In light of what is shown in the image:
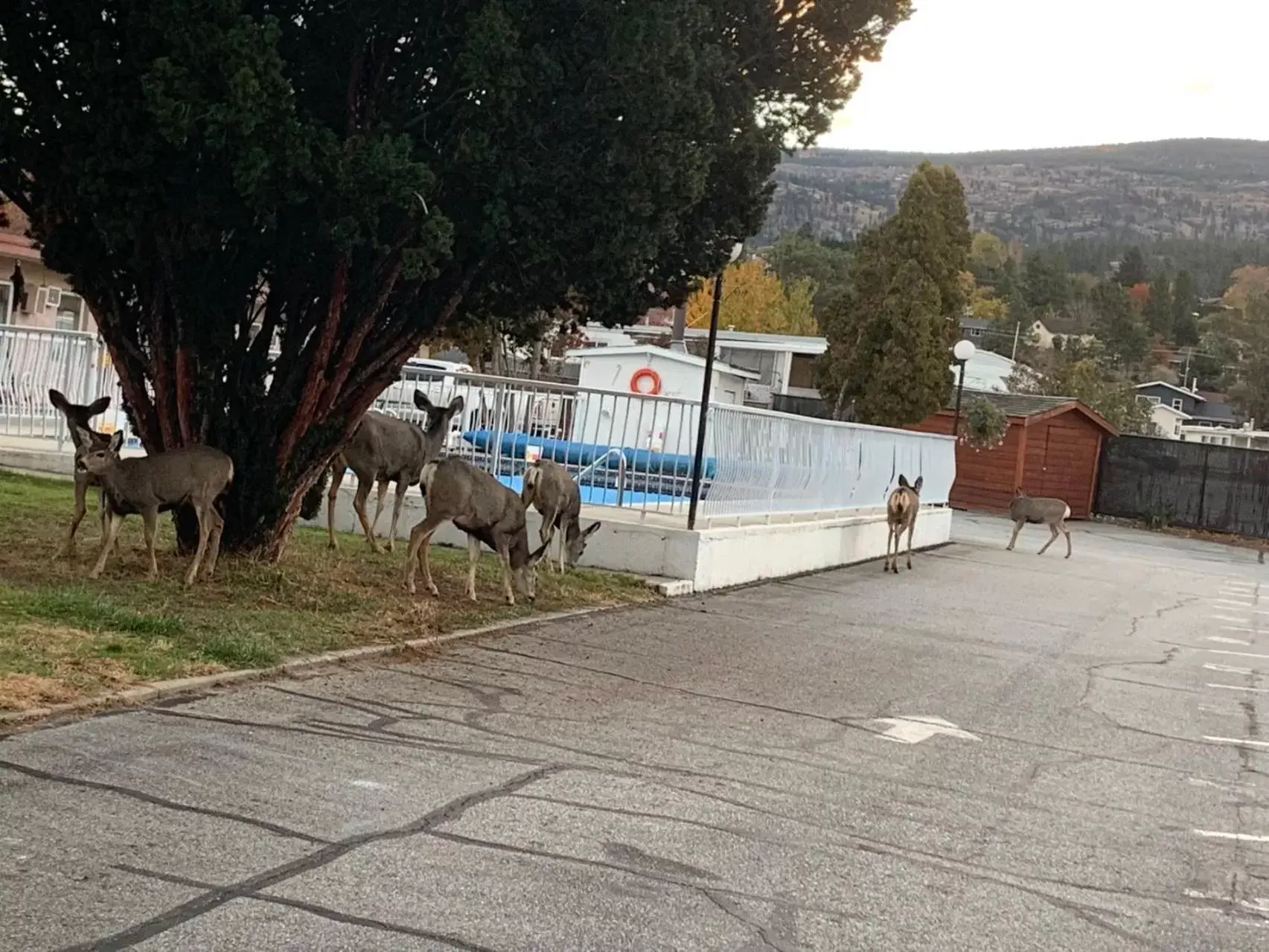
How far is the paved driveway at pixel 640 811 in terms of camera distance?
17.3 feet

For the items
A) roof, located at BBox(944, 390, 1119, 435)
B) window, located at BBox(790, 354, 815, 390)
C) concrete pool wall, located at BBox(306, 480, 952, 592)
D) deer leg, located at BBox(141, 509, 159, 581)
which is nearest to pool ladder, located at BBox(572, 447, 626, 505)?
concrete pool wall, located at BBox(306, 480, 952, 592)

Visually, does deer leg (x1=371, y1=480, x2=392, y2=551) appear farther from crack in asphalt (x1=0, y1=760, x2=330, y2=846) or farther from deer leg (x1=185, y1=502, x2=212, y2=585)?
crack in asphalt (x1=0, y1=760, x2=330, y2=846)

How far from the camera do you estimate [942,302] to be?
151 feet

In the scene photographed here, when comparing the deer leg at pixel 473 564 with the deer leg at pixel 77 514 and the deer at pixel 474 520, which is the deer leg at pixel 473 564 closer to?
the deer at pixel 474 520

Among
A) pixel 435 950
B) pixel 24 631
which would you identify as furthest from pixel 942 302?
pixel 435 950

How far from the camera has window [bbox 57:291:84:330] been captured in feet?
95.9

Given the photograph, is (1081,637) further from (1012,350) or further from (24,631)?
(1012,350)

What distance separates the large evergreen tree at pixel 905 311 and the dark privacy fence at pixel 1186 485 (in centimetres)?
640

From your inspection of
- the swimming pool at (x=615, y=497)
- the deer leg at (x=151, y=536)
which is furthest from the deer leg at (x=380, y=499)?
the deer leg at (x=151, y=536)

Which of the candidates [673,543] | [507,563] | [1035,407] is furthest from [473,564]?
[1035,407]

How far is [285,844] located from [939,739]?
199 inches

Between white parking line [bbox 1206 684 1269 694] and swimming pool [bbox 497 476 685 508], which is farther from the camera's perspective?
swimming pool [bbox 497 476 685 508]

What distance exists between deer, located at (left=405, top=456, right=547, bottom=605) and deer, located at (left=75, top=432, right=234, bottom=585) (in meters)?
1.76

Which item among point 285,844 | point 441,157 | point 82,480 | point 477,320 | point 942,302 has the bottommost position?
point 285,844
